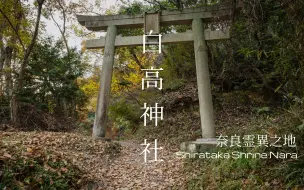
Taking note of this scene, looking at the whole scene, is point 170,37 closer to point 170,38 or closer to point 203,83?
point 170,38

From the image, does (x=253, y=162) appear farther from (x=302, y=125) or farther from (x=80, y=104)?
(x=80, y=104)

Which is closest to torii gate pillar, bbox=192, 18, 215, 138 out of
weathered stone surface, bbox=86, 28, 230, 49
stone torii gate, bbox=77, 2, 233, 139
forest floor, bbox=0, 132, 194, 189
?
stone torii gate, bbox=77, 2, 233, 139

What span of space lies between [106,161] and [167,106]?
4.16 meters

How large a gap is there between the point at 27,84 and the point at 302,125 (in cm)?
1035

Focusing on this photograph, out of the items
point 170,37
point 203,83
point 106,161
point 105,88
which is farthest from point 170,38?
point 106,161

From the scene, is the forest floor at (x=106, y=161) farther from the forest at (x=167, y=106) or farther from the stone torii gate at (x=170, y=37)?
the stone torii gate at (x=170, y=37)

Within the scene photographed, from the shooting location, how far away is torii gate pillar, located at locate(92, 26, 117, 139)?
7379mm

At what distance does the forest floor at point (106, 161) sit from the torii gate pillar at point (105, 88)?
19.2 inches

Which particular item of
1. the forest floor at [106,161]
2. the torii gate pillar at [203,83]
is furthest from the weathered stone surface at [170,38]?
the forest floor at [106,161]

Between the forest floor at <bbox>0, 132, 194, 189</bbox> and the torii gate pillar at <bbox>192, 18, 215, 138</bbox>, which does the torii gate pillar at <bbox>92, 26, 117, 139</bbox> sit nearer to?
the forest floor at <bbox>0, 132, 194, 189</bbox>

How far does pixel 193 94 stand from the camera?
951 cm

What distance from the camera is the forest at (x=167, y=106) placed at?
362 cm

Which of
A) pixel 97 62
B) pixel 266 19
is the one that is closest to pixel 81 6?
pixel 97 62

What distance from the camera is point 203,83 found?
6.77m
